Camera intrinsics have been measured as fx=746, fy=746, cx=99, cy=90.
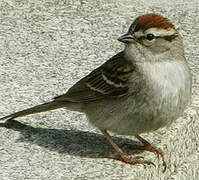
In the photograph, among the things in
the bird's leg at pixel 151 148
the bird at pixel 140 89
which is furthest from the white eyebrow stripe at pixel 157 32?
the bird's leg at pixel 151 148

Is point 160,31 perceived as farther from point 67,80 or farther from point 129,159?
point 67,80

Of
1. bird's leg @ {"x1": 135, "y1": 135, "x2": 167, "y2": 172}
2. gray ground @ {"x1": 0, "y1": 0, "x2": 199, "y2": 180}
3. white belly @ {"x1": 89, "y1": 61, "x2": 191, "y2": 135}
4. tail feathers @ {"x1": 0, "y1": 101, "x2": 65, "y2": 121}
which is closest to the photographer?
white belly @ {"x1": 89, "y1": 61, "x2": 191, "y2": 135}

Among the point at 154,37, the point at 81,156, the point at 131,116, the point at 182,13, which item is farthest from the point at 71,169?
the point at 182,13

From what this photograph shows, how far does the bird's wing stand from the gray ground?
29cm

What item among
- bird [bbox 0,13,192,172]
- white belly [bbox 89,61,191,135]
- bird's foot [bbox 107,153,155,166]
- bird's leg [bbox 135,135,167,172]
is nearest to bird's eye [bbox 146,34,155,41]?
bird [bbox 0,13,192,172]

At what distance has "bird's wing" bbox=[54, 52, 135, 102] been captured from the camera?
16.9 feet

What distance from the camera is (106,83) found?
5.39 metres

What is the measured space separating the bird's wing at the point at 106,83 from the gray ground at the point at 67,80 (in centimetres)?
29

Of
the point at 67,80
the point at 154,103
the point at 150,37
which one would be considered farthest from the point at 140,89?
the point at 67,80

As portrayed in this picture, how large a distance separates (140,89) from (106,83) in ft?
1.43

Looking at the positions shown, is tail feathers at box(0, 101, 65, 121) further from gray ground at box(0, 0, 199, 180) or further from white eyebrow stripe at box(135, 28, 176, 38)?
white eyebrow stripe at box(135, 28, 176, 38)

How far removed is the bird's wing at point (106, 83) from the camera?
5.16m

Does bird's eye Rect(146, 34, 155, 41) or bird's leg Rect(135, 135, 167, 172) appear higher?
bird's eye Rect(146, 34, 155, 41)

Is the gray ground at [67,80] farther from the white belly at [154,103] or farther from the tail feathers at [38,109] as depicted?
the white belly at [154,103]
